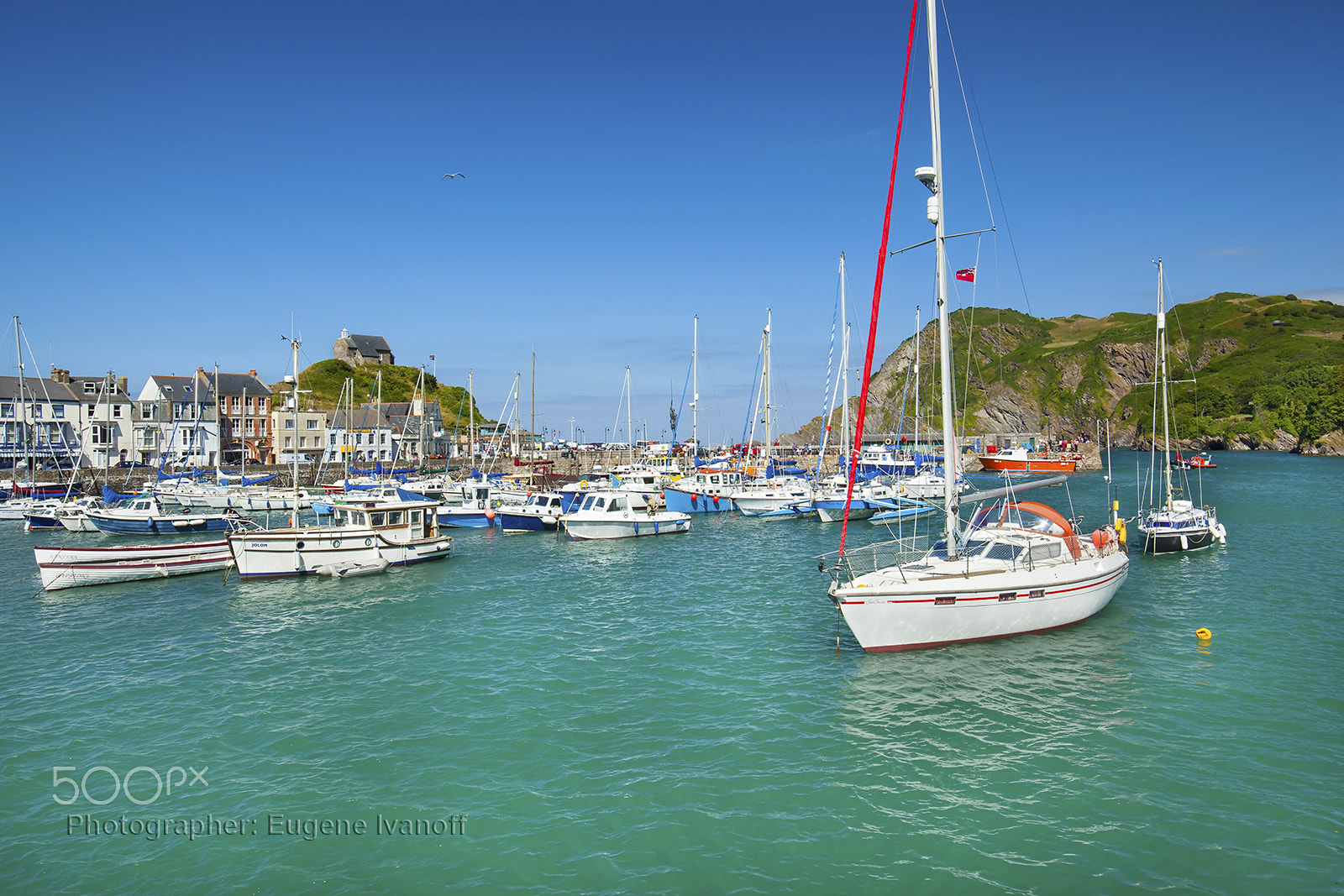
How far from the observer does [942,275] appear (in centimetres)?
2080

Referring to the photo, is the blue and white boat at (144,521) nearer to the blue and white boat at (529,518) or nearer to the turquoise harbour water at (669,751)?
the blue and white boat at (529,518)

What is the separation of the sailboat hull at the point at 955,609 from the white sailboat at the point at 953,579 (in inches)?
0.9

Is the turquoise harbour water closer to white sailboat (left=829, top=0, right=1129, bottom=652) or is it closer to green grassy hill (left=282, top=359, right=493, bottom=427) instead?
white sailboat (left=829, top=0, right=1129, bottom=652)

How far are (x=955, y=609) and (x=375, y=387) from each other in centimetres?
15332

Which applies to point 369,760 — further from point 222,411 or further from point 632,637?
point 222,411

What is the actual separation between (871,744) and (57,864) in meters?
14.8

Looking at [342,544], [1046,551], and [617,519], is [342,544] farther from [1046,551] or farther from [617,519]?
[1046,551]

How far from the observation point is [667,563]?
38.0m

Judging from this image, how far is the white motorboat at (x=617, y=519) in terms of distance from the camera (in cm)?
4631

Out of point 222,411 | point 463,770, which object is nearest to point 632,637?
point 463,770

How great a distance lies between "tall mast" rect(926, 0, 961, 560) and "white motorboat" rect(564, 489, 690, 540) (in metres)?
28.1

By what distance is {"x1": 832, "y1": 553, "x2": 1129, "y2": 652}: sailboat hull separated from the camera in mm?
19391

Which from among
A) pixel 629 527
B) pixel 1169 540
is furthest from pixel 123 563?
pixel 1169 540

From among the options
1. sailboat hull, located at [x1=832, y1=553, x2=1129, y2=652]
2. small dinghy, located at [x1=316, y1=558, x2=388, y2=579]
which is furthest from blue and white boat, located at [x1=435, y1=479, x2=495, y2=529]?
sailboat hull, located at [x1=832, y1=553, x2=1129, y2=652]
